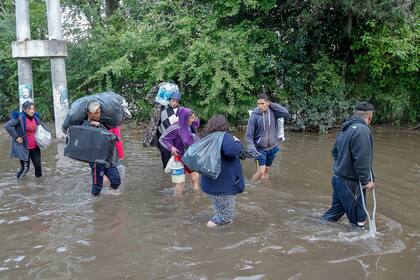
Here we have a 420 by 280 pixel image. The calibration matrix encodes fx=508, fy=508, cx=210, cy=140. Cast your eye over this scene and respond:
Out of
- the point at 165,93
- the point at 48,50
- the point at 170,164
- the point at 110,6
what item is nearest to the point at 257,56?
the point at 48,50

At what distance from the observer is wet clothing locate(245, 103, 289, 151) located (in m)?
8.19

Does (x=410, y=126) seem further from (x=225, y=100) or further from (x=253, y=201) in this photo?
(x=253, y=201)

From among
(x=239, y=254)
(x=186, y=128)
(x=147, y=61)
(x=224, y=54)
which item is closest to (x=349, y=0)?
(x=224, y=54)

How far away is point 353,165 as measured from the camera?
5664 millimetres

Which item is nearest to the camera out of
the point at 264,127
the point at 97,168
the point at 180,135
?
the point at 97,168

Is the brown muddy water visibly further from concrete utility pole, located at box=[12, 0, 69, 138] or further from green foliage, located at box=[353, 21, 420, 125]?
green foliage, located at box=[353, 21, 420, 125]

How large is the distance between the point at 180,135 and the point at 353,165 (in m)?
2.77

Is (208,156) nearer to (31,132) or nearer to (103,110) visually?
(103,110)

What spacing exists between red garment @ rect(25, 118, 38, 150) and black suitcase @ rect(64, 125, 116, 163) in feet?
6.70

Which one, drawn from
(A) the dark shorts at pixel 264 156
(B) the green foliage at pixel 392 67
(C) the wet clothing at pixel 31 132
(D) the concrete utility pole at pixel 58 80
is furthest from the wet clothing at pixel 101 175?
(B) the green foliage at pixel 392 67

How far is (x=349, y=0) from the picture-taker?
13148 millimetres

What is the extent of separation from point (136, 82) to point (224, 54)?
11.0ft

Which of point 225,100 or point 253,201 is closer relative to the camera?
point 253,201

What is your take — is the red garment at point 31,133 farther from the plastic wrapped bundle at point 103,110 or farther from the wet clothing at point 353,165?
the wet clothing at point 353,165
